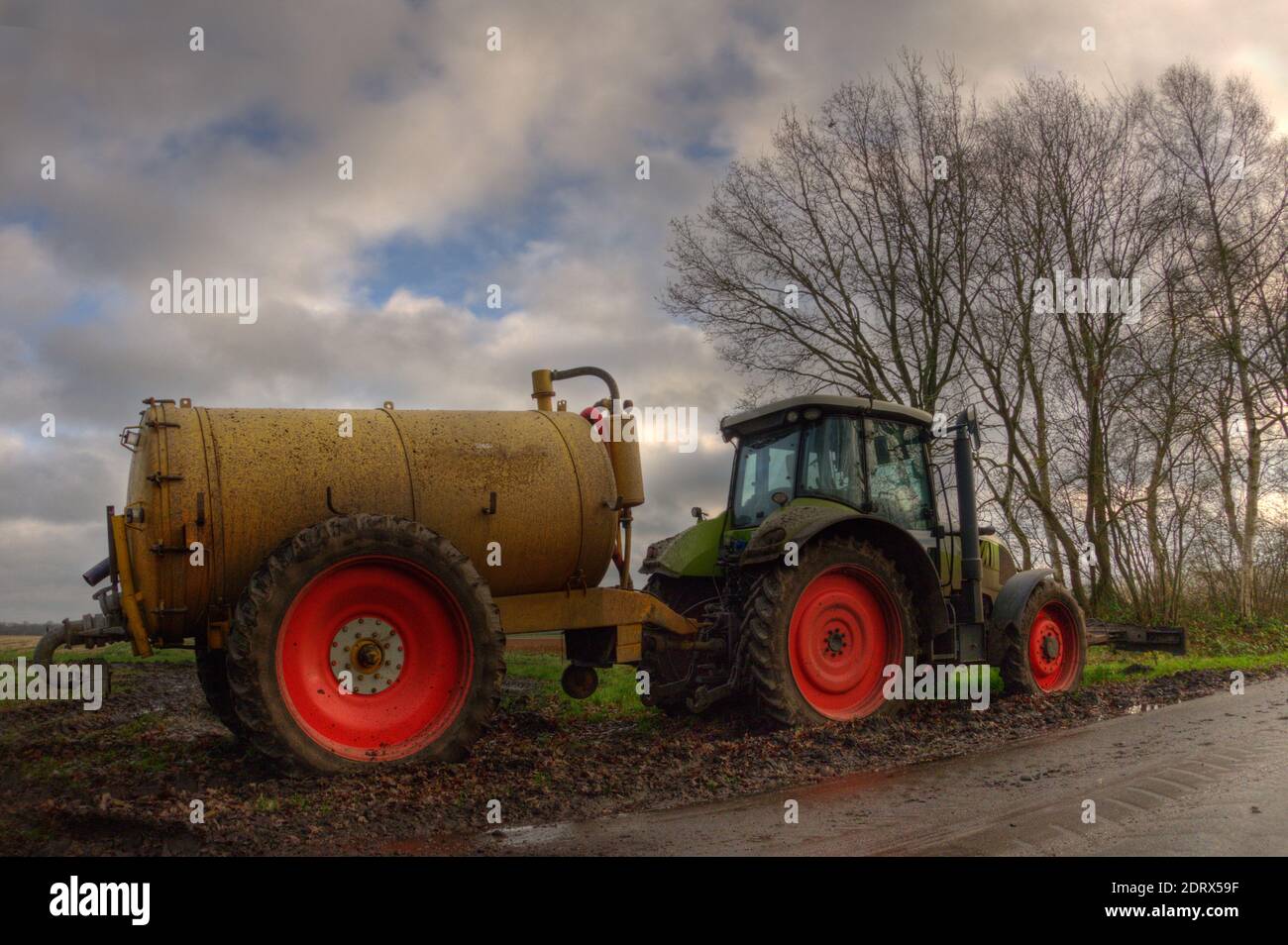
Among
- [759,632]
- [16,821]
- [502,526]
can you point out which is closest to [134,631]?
[16,821]

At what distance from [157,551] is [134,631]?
0.49 m

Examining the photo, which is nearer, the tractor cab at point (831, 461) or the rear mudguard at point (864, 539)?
the rear mudguard at point (864, 539)

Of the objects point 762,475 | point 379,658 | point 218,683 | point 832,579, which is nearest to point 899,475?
point 762,475

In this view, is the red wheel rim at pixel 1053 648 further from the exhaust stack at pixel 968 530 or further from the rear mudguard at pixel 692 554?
the rear mudguard at pixel 692 554

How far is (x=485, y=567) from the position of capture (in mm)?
6758

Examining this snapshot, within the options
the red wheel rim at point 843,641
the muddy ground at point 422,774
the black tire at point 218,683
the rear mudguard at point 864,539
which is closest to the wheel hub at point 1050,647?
the muddy ground at point 422,774

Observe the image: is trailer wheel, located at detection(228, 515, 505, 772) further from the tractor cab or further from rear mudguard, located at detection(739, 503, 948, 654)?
the tractor cab

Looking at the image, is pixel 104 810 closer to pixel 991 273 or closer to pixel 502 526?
pixel 502 526

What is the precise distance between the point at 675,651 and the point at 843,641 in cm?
145

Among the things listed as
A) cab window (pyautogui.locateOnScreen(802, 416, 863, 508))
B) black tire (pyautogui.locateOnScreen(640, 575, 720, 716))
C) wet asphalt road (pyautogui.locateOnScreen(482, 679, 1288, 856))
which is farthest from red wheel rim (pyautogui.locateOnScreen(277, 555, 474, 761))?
cab window (pyautogui.locateOnScreen(802, 416, 863, 508))

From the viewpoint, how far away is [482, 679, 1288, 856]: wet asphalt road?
4348mm

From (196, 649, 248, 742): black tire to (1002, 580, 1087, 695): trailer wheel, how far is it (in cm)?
669

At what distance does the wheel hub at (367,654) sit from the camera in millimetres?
6105

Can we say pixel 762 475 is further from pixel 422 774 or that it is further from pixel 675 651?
pixel 422 774
